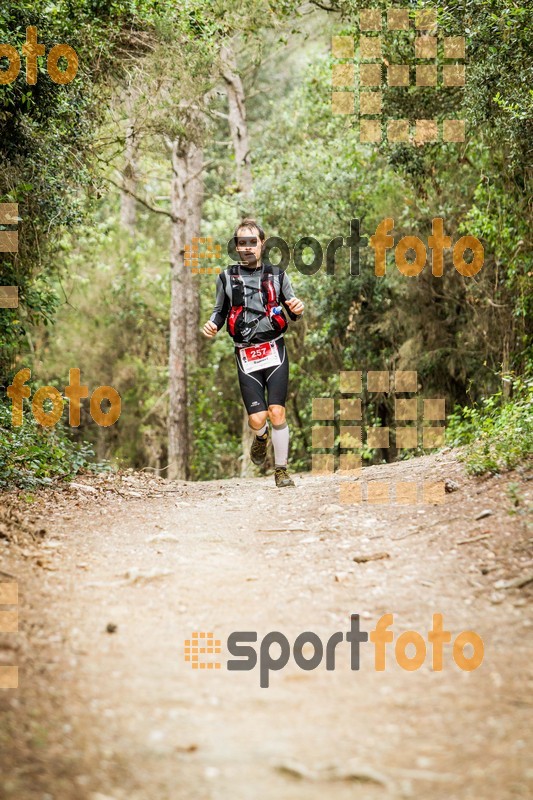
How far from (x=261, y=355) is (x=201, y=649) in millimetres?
4817

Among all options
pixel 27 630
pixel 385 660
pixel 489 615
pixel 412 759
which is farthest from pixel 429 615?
pixel 27 630

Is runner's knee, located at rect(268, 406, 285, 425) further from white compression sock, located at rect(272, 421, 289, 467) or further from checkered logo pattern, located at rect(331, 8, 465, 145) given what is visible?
checkered logo pattern, located at rect(331, 8, 465, 145)

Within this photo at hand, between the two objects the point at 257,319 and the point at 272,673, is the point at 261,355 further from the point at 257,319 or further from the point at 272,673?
the point at 272,673

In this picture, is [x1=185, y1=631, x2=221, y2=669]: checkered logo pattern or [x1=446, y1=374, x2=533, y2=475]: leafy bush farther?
[x1=446, y1=374, x2=533, y2=475]: leafy bush

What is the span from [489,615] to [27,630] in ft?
7.60

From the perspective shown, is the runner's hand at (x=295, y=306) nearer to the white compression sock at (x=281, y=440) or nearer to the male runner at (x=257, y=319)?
the male runner at (x=257, y=319)

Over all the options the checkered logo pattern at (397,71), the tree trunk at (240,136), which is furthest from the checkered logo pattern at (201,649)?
the tree trunk at (240,136)

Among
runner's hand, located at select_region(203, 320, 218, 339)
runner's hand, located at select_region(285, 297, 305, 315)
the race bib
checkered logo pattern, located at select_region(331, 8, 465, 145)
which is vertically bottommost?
the race bib

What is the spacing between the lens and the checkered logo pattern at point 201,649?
11.9 ft

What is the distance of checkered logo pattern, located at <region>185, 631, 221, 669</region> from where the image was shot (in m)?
3.63

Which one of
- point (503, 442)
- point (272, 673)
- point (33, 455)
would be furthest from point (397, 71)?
point (272, 673)

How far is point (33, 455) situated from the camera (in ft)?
28.5

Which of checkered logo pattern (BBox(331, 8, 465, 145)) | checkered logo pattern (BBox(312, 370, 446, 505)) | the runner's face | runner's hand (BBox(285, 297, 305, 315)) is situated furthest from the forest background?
the runner's face

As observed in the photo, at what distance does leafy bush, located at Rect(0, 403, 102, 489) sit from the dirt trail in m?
1.68
